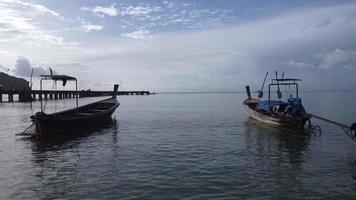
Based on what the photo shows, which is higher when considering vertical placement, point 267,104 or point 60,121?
point 267,104

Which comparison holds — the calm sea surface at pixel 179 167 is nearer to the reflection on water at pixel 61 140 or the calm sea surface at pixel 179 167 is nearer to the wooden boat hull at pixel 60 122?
the reflection on water at pixel 61 140

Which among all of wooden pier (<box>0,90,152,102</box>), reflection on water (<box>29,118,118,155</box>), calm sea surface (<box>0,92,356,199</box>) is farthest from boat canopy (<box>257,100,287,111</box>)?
wooden pier (<box>0,90,152,102</box>)

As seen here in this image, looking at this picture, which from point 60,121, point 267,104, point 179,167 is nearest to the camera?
point 179,167

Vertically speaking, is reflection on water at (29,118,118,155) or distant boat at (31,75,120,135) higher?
distant boat at (31,75,120,135)

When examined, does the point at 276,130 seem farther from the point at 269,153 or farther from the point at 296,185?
the point at 296,185

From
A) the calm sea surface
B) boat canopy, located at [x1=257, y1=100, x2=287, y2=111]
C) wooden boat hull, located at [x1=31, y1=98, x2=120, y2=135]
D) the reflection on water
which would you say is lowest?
the calm sea surface

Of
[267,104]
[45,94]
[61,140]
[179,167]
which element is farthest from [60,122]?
[45,94]

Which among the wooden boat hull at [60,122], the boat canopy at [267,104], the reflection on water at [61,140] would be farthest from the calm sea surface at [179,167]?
the boat canopy at [267,104]

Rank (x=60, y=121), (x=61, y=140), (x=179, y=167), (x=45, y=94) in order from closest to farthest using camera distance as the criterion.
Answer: (x=179, y=167) → (x=61, y=140) → (x=60, y=121) → (x=45, y=94)

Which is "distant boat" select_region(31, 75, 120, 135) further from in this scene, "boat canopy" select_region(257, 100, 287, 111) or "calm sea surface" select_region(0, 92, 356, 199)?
"boat canopy" select_region(257, 100, 287, 111)

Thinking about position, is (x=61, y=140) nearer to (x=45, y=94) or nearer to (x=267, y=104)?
(x=267, y=104)

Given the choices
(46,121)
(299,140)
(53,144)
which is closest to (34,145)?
(53,144)

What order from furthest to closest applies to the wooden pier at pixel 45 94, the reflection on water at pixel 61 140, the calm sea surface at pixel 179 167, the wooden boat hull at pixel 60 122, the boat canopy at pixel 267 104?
the wooden pier at pixel 45 94 < the boat canopy at pixel 267 104 < the wooden boat hull at pixel 60 122 < the reflection on water at pixel 61 140 < the calm sea surface at pixel 179 167

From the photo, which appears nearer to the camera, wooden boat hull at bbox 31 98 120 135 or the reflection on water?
the reflection on water
